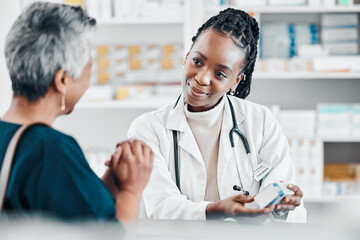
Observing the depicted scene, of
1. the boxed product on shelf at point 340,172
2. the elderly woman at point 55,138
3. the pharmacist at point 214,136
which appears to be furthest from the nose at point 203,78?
the boxed product on shelf at point 340,172

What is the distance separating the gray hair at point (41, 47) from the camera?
738mm

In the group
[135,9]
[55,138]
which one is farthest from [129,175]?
[135,9]

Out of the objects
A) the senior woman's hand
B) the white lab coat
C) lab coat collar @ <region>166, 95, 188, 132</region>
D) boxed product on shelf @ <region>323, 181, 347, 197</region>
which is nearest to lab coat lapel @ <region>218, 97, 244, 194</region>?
the white lab coat

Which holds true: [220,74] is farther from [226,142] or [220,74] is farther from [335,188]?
[335,188]

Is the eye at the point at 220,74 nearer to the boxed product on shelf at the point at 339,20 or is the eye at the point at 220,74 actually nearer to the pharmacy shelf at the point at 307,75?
the pharmacy shelf at the point at 307,75

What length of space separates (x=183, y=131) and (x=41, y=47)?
802mm

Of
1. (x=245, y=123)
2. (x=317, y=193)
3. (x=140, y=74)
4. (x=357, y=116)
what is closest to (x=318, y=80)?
(x=357, y=116)

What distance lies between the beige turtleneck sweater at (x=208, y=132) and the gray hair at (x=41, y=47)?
2.61 feet

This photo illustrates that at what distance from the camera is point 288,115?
2758mm

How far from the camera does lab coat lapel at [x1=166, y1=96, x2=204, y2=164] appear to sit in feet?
4.77

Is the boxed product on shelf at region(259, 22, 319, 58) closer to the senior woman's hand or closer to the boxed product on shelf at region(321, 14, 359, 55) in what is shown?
the boxed product on shelf at region(321, 14, 359, 55)

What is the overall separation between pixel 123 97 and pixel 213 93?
1.55 meters

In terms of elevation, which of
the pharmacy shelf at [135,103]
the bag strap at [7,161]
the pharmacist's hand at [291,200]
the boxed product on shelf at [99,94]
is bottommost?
the pharmacist's hand at [291,200]

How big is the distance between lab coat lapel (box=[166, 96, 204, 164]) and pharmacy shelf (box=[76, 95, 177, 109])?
130cm
